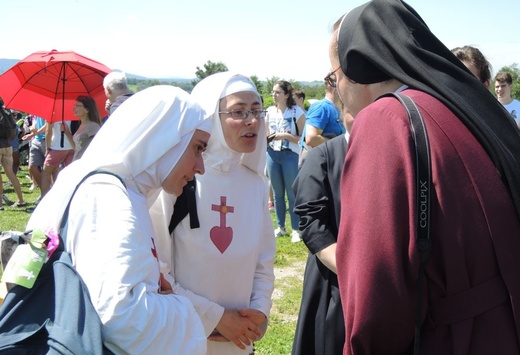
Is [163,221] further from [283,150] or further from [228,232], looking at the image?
[283,150]

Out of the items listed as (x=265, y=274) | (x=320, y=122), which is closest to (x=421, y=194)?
(x=265, y=274)

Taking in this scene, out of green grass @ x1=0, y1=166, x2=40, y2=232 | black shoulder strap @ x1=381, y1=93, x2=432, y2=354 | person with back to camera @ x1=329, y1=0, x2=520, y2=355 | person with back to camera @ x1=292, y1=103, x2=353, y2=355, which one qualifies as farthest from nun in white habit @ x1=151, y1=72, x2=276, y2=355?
green grass @ x1=0, y1=166, x2=40, y2=232

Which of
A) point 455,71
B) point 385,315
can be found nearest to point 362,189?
point 385,315

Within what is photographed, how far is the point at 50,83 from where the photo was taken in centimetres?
718

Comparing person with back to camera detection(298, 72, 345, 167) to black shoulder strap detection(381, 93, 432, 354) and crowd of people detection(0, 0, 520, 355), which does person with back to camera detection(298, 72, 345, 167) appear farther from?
black shoulder strap detection(381, 93, 432, 354)

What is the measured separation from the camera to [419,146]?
4.30 feet

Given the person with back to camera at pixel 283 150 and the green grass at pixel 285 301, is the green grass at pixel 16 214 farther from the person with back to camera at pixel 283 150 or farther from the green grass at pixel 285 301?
the green grass at pixel 285 301

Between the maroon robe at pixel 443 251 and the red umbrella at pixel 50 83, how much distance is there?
630 cm

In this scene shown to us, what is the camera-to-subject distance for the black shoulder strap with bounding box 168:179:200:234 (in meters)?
2.46

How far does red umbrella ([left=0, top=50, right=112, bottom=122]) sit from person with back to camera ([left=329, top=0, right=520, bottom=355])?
20.5 feet

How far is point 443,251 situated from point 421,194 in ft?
0.48

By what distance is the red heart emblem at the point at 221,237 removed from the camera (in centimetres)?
249

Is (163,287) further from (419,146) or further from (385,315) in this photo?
(419,146)

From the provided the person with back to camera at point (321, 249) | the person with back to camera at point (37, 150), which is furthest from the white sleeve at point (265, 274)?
the person with back to camera at point (37, 150)
